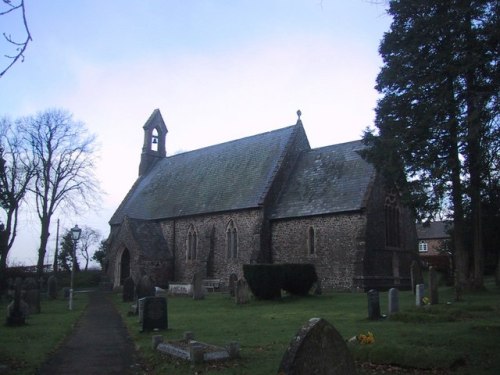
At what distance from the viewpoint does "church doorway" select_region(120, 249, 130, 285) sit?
116ft

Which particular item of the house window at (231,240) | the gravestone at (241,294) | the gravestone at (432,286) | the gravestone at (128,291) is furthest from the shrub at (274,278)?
the house window at (231,240)

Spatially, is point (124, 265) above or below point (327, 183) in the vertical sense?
below

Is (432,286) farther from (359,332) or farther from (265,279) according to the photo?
(265,279)

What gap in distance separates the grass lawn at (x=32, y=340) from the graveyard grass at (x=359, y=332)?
1.96 metres

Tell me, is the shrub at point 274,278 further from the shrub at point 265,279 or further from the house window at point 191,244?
the house window at point 191,244

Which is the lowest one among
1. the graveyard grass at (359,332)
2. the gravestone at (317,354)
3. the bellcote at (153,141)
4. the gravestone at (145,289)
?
the graveyard grass at (359,332)

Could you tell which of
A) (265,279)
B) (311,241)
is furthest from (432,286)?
(311,241)

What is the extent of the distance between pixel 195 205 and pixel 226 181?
2819 mm

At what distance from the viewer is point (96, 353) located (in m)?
10.7

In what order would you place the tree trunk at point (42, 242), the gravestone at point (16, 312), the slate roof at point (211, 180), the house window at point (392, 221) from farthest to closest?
the tree trunk at point (42, 242)
the slate roof at point (211, 180)
the house window at point (392, 221)
the gravestone at point (16, 312)

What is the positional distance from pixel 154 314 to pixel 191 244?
21123 millimetres

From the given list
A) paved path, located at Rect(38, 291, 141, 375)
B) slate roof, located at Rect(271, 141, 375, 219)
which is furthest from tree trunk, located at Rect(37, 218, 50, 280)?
paved path, located at Rect(38, 291, 141, 375)

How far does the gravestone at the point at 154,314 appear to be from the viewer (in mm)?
13227

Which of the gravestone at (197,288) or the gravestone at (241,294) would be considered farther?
the gravestone at (197,288)
